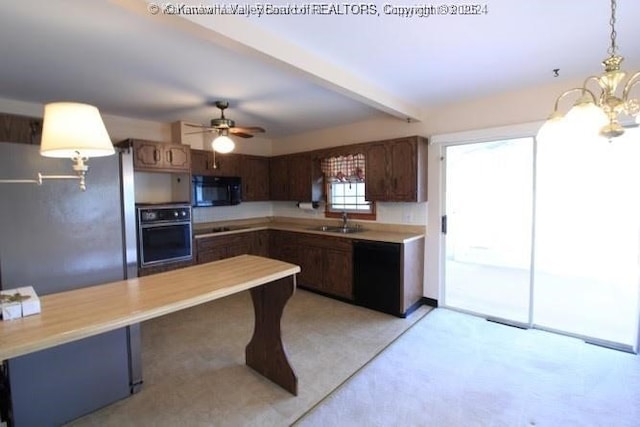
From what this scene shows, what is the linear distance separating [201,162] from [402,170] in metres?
2.91

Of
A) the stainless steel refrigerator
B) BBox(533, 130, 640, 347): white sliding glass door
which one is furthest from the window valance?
the stainless steel refrigerator

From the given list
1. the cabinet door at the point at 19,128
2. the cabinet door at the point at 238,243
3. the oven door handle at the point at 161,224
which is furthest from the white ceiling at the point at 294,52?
the cabinet door at the point at 238,243

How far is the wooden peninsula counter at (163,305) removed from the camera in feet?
4.24

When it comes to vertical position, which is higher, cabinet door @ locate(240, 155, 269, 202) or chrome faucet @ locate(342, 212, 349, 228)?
cabinet door @ locate(240, 155, 269, 202)

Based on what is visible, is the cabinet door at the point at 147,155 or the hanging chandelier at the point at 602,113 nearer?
the hanging chandelier at the point at 602,113

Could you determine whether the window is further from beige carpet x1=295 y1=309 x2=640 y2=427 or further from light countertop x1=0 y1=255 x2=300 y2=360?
light countertop x1=0 y1=255 x2=300 y2=360

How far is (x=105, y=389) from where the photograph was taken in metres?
2.20

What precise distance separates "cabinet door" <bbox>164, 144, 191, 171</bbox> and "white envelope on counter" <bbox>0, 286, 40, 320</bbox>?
279 centimetres

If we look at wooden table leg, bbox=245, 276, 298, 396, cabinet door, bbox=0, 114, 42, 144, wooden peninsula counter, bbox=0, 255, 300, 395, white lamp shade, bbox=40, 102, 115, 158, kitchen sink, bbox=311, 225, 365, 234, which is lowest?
wooden table leg, bbox=245, 276, 298, 396

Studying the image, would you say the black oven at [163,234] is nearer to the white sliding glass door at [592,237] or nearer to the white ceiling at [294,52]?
the white ceiling at [294,52]

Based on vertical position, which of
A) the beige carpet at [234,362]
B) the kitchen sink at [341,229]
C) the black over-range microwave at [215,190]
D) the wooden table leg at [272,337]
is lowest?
the beige carpet at [234,362]

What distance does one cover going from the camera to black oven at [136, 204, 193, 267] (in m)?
3.65

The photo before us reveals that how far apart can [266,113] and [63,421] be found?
349 centimetres

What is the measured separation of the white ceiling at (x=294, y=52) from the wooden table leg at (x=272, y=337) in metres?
1.65
